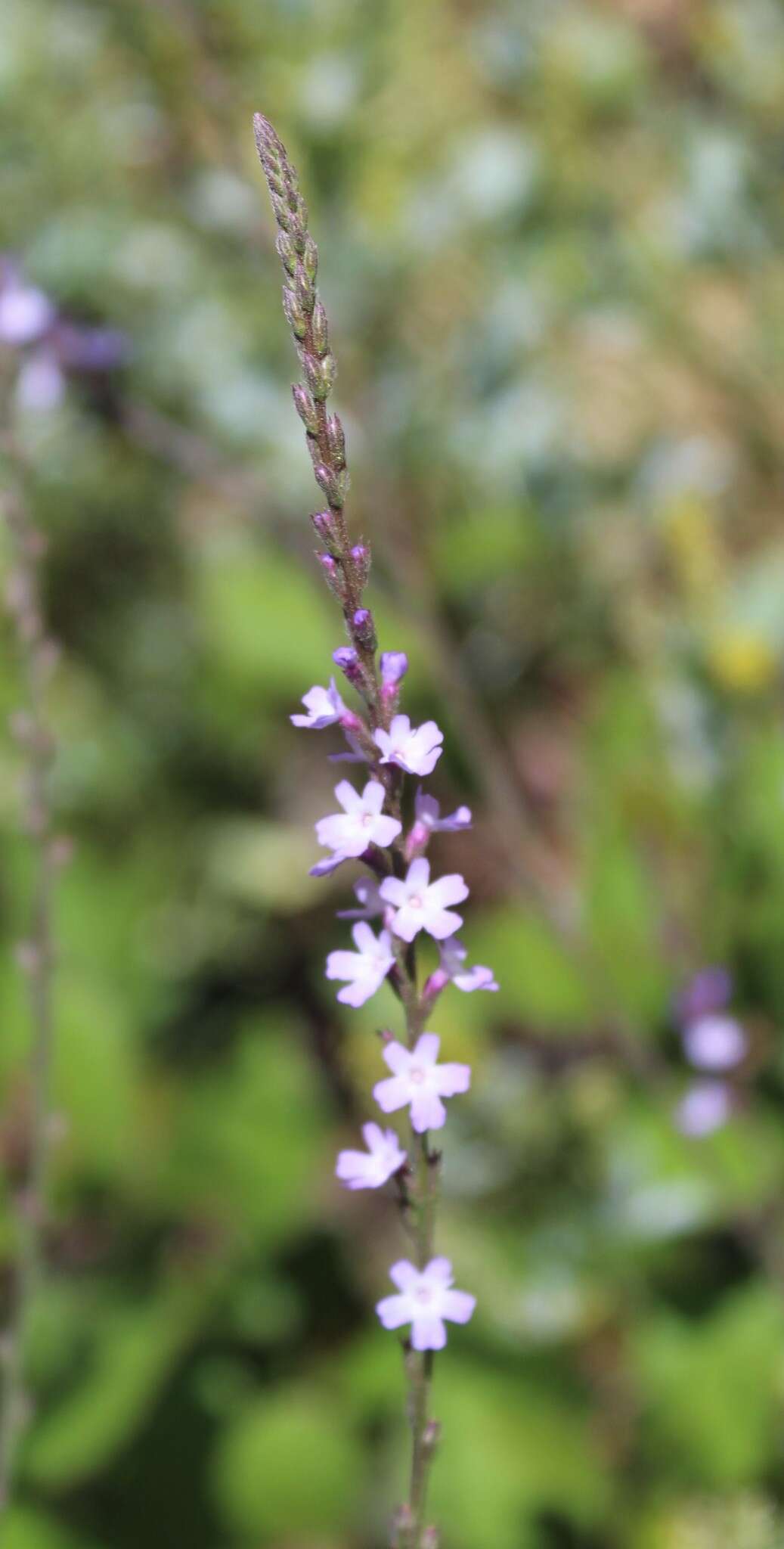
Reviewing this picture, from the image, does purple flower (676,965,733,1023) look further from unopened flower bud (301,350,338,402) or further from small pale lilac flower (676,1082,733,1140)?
unopened flower bud (301,350,338,402)

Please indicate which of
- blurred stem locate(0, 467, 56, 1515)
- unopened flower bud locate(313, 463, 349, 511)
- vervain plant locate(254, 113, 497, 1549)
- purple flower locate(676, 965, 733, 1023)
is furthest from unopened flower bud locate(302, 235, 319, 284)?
purple flower locate(676, 965, 733, 1023)

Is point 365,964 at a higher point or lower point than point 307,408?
lower

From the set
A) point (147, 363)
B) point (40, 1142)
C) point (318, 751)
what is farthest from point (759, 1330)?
point (147, 363)

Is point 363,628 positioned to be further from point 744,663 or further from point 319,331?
point 744,663

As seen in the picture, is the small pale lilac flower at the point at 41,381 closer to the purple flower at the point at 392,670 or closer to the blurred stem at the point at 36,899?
the blurred stem at the point at 36,899

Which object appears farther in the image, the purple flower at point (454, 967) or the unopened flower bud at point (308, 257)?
the purple flower at point (454, 967)

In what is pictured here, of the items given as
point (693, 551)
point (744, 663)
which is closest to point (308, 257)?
point (744, 663)

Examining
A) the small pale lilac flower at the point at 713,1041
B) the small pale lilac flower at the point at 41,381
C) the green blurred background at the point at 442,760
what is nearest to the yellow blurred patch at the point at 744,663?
the green blurred background at the point at 442,760
